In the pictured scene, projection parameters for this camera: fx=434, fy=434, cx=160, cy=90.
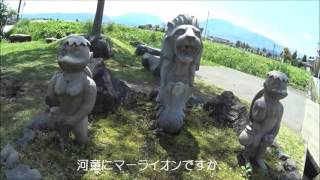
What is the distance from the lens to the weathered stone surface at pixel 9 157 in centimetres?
537

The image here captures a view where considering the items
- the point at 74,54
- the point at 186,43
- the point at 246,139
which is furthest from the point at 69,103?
the point at 246,139

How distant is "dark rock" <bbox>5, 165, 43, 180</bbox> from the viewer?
16.6 ft

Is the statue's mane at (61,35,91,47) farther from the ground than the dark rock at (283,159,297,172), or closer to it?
farther from the ground

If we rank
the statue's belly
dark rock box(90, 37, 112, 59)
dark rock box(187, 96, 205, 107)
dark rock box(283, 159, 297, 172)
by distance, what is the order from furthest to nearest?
dark rock box(90, 37, 112, 59) < dark rock box(187, 96, 205, 107) < dark rock box(283, 159, 297, 172) < the statue's belly

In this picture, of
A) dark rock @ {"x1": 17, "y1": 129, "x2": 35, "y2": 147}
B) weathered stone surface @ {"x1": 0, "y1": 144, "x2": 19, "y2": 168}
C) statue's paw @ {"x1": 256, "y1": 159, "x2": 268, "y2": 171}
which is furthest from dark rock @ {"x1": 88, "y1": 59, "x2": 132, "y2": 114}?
statue's paw @ {"x1": 256, "y1": 159, "x2": 268, "y2": 171}

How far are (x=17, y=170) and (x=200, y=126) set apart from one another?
3.43m

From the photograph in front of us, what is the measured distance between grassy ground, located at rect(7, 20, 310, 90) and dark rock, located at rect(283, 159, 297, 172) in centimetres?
1082

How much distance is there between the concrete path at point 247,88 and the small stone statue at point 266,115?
3833 millimetres

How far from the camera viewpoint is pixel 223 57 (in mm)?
19359

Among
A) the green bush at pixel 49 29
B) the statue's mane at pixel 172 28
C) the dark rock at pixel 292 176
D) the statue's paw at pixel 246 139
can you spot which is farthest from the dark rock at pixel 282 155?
the green bush at pixel 49 29

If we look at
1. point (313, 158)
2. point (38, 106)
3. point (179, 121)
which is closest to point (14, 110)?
point (38, 106)

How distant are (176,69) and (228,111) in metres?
1.65

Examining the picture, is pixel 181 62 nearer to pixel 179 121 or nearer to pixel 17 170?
pixel 179 121

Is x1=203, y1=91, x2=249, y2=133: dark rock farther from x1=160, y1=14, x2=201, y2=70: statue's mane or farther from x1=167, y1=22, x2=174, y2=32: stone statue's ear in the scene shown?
x1=167, y1=22, x2=174, y2=32: stone statue's ear
